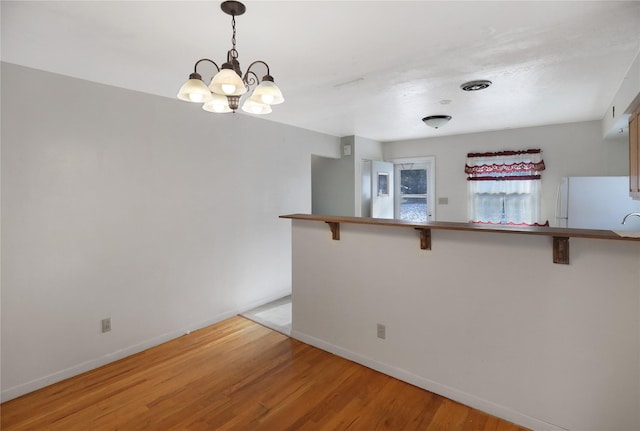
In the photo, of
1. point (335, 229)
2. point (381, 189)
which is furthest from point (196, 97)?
point (381, 189)

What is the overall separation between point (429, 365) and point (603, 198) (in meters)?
2.60

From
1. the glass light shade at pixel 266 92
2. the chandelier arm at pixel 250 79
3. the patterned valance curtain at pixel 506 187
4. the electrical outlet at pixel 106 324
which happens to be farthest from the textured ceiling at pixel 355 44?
the electrical outlet at pixel 106 324

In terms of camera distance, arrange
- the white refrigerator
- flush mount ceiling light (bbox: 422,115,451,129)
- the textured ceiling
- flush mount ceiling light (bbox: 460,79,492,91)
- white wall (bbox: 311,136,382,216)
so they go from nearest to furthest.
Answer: the textured ceiling → flush mount ceiling light (bbox: 460,79,492,91) → the white refrigerator → flush mount ceiling light (bbox: 422,115,451,129) → white wall (bbox: 311,136,382,216)

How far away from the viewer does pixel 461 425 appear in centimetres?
199

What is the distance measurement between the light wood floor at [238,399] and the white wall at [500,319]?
0.19 metres

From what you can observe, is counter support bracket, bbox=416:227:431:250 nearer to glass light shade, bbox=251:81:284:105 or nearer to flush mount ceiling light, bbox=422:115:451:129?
glass light shade, bbox=251:81:284:105

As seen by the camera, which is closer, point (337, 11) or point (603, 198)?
point (337, 11)

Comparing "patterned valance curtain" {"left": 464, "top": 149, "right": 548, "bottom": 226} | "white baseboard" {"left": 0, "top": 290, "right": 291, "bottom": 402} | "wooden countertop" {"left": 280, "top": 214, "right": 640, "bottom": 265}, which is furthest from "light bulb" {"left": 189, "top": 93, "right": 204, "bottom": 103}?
"patterned valance curtain" {"left": 464, "top": 149, "right": 548, "bottom": 226}


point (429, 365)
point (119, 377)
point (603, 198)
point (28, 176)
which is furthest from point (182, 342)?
point (603, 198)

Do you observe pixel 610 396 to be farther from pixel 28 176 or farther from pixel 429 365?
pixel 28 176

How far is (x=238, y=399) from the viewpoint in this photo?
2.29 metres

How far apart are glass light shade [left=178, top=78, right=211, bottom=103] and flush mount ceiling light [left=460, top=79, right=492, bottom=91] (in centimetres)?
224

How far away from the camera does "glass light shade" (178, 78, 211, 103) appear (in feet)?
5.15

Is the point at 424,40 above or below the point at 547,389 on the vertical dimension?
above
